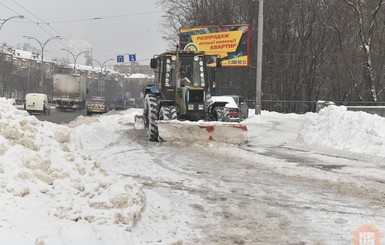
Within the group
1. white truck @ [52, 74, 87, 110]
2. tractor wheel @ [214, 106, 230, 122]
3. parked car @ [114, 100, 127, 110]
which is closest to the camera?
tractor wheel @ [214, 106, 230, 122]

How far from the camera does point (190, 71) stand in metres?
16.0

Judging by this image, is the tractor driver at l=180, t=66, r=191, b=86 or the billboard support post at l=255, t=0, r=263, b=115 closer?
the tractor driver at l=180, t=66, r=191, b=86

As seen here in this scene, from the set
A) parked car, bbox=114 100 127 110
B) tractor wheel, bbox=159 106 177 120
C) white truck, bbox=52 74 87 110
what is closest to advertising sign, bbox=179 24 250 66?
tractor wheel, bbox=159 106 177 120

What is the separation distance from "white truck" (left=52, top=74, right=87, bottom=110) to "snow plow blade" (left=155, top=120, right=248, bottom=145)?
3758cm

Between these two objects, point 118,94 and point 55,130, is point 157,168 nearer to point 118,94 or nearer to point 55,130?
point 55,130

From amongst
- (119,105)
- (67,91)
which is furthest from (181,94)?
(119,105)

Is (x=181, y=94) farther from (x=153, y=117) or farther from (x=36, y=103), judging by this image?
(x=36, y=103)

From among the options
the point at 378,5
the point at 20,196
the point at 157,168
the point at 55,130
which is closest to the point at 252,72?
the point at 378,5

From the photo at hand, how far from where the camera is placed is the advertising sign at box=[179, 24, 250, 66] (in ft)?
107

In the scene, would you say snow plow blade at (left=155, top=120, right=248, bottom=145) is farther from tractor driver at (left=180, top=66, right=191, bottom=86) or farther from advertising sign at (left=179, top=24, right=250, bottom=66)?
advertising sign at (left=179, top=24, right=250, bottom=66)

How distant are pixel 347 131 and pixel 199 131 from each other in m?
A: 4.73

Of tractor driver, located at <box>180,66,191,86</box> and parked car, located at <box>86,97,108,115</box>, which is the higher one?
tractor driver, located at <box>180,66,191,86</box>

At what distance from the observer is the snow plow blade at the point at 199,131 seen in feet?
45.5

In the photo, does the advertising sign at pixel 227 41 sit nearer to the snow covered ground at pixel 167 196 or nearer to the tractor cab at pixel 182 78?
the tractor cab at pixel 182 78
